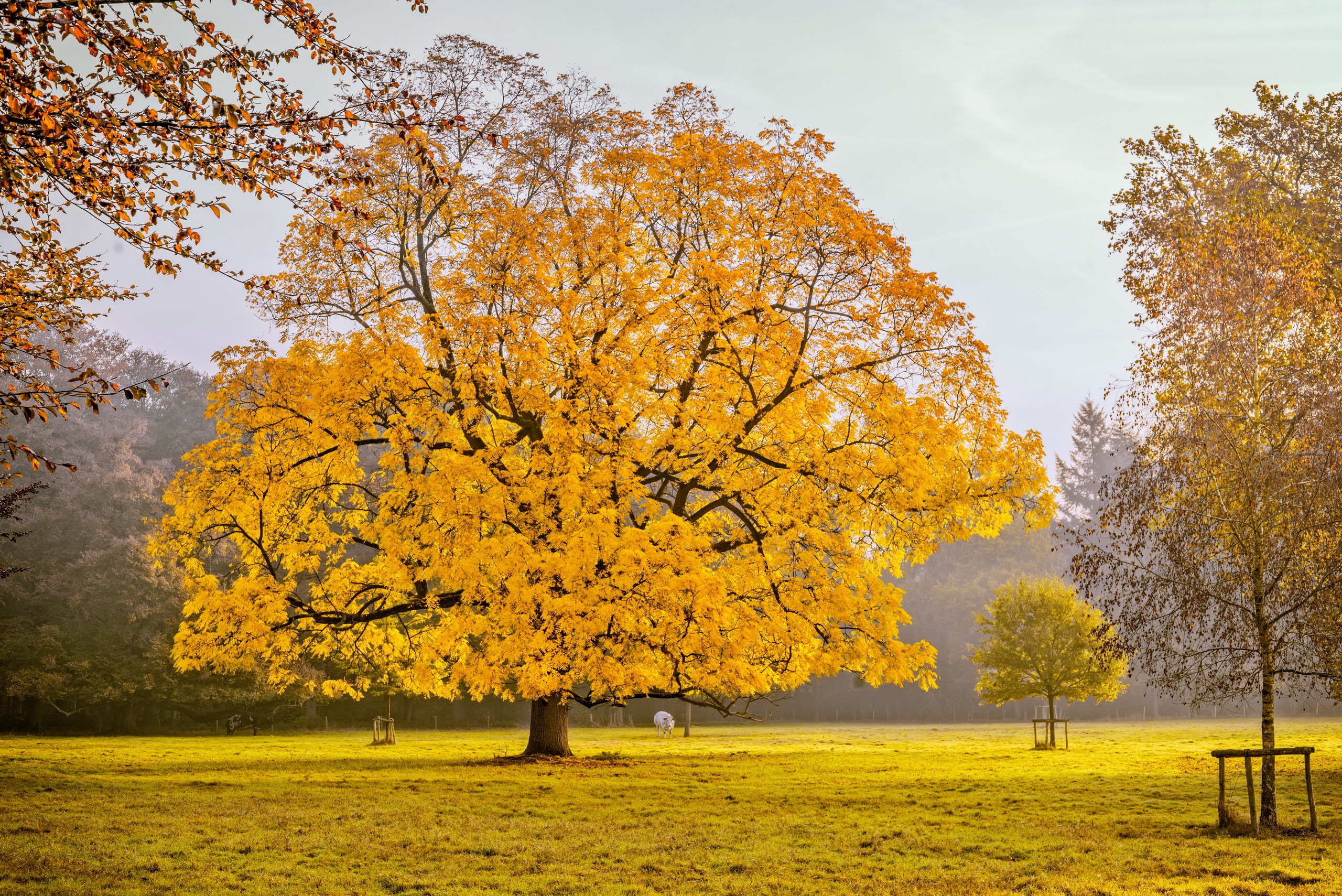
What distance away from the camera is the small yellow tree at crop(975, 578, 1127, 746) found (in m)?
33.3

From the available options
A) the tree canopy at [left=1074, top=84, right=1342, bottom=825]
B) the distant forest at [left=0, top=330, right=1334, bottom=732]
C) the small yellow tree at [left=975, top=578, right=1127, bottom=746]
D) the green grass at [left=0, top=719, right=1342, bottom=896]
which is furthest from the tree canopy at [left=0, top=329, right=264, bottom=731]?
the tree canopy at [left=1074, top=84, right=1342, bottom=825]

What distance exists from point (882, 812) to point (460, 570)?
25.1ft

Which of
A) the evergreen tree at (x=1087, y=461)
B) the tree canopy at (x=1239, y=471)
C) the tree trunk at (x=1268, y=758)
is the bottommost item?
the tree trunk at (x=1268, y=758)

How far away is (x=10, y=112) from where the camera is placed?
6.81 meters

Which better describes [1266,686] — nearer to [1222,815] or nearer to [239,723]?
[1222,815]

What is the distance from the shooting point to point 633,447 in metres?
16.5

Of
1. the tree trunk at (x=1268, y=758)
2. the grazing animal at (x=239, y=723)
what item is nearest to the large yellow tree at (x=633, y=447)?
the tree trunk at (x=1268, y=758)

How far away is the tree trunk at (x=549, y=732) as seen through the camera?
71.4ft

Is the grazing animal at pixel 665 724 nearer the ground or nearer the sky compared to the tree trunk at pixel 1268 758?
nearer the ground

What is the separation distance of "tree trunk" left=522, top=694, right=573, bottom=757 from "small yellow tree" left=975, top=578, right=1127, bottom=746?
1821cm

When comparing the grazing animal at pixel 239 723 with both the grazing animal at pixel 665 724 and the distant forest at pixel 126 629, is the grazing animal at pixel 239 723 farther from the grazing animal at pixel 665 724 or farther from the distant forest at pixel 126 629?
the grazing animal at pixel 665 724

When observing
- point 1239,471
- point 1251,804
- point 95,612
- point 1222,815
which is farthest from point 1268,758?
point 95,612

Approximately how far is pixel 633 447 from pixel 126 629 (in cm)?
3381

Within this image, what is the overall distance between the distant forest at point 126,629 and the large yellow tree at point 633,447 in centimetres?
1695
